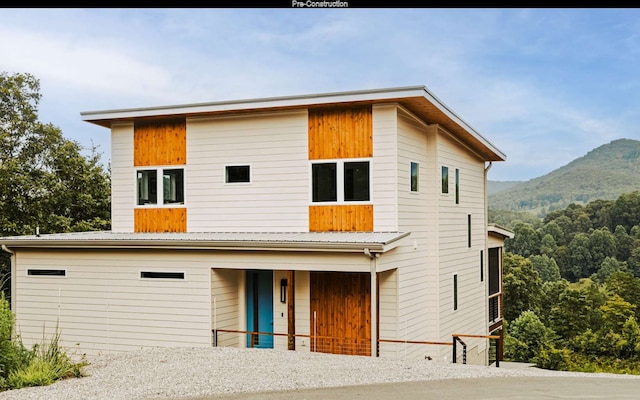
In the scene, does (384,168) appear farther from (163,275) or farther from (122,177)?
(122,177)

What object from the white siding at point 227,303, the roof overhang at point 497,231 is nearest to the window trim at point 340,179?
the white siding at point 227,303

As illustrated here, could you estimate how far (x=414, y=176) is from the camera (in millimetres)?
14320

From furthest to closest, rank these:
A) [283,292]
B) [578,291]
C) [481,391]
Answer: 1. [578,291]
2. [283,292]
3. [481,391]

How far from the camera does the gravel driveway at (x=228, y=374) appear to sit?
8.36m

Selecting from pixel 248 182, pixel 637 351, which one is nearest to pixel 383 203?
pixel 248 182

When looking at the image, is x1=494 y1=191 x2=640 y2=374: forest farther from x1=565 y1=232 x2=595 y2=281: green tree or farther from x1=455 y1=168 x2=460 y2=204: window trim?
x1=455 y1=168 x2=460 y2=204: window trim

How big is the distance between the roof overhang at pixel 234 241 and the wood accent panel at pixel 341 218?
262mm

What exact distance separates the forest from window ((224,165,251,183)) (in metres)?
17.8

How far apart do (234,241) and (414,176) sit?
4423 mm

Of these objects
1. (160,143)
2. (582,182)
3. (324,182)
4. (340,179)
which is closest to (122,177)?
(160,143)

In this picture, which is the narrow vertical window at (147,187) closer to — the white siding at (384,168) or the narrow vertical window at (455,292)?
the white siding at (384,168)

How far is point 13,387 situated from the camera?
352 inches

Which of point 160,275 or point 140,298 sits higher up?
point 160,275
